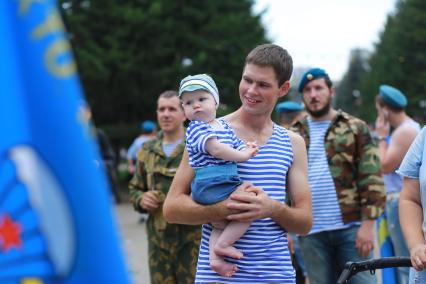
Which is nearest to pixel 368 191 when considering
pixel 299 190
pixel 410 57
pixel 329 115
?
pixel 329 115

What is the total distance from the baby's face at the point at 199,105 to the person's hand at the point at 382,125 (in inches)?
143

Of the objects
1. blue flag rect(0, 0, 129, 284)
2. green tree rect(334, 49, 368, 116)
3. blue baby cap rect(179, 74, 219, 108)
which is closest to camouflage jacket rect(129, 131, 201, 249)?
blue baby cap rect(179, 74, 219, 108)

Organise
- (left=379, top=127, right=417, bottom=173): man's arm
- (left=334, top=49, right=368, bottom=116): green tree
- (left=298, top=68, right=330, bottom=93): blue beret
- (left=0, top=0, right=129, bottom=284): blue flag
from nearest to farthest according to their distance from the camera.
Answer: (left=0, top=0, right=129, bottom=284): blue flag
(left=298, top=68, right=330, bottom=93): blue beret
(left=379, top=127, right=417, bottom=173): man's arm
(left=334, top=49, right=368, bottom=116): green tree

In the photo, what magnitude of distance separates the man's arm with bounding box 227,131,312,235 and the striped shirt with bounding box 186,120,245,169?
194 mm

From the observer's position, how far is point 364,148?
4754mm

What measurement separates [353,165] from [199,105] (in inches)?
87.2

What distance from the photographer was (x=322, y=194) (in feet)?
15.6

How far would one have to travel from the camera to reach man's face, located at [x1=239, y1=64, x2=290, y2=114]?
2.83 meters

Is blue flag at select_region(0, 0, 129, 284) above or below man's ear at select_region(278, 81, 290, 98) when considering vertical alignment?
above

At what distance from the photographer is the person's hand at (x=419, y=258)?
9.22 feet

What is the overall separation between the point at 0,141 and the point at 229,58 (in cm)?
2776

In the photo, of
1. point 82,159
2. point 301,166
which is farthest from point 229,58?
point 82,159

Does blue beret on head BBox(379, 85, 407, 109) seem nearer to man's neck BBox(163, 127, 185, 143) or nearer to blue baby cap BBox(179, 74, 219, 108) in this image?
man's neck BBox(163, 127, 185, 143)

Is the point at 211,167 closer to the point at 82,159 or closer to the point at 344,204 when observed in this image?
the point at 82,159
